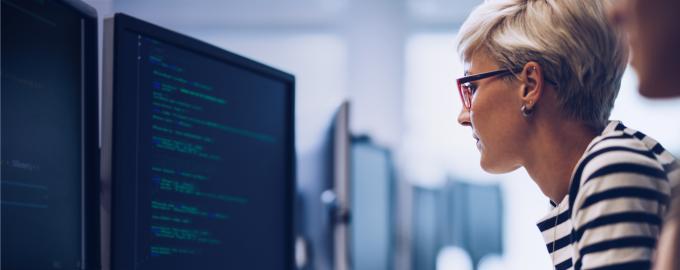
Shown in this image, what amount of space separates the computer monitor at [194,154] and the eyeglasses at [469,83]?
1.06ft

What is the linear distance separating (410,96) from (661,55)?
3.83 metres

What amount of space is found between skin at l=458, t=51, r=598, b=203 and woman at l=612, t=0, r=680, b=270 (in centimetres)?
89

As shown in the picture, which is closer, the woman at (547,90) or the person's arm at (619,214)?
the person's arm at (619,214)

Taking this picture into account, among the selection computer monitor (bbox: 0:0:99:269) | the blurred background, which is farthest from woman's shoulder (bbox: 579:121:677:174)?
the blurred background

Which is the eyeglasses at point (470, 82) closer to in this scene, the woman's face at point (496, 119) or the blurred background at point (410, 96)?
the woman's face at point (496, 119)

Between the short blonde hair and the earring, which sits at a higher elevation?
the short blonde hair

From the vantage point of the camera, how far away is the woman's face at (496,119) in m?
1.34

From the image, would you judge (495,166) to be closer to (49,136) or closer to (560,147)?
(560,147)

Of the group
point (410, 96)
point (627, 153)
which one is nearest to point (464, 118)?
point (627, 153)

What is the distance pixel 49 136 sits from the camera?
3.45 ft

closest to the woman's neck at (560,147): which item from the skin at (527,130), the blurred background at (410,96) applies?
the skin at (527,130)

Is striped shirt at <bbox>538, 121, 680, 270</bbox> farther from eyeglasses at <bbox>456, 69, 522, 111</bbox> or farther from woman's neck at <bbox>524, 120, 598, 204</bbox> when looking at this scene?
eyeglasses at <bbox>456, 69, 522, 111</bbox>

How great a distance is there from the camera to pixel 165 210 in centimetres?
121

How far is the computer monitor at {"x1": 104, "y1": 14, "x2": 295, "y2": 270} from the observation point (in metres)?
1.16
